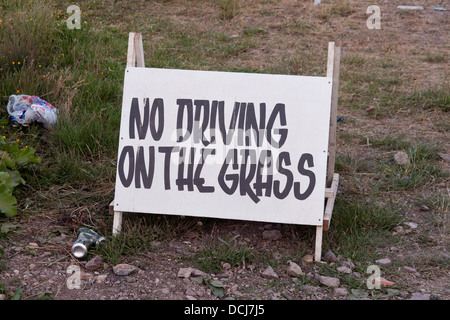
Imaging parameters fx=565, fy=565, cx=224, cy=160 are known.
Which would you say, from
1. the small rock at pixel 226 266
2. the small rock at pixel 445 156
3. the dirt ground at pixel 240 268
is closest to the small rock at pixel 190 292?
the dirt ground at pixel 240 268

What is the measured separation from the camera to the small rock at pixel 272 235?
3352 mm

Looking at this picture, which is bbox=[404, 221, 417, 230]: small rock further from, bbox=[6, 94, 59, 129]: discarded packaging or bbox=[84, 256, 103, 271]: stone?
bbox=[6, 94, 59, 129]: discarded packaging

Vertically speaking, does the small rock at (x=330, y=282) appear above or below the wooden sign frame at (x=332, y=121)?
below

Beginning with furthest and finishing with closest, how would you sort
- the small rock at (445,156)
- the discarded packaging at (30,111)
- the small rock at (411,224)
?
the small rock at (445,156), the discarded packaging at (30,111), the small rock at (411,224)

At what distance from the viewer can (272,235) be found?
3.35 meters

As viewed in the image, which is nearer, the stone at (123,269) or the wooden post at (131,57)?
the stone at (123,269)

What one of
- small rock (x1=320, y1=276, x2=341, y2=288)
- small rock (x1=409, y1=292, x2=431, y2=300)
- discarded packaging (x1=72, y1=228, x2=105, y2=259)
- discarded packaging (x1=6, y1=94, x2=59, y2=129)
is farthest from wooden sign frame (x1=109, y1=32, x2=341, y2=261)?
discarded packaging (x1=6, y1=94, x2=59, y2=129)

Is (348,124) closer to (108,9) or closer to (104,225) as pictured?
(104,225)

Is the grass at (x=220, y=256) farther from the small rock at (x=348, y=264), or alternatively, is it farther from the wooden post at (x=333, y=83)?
the wooden post at (x=333, y=83)

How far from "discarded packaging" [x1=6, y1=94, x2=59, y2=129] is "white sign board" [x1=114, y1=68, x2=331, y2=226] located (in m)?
1.28

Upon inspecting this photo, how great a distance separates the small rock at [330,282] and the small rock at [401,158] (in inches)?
65.3

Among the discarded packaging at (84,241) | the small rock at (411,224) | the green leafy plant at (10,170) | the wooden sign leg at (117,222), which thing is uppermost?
the green leafy plant at (10,170)

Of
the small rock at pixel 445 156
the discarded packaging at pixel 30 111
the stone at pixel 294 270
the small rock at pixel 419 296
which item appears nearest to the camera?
the small rock at pixel 419 296

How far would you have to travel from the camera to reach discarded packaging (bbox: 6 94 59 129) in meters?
4.26
